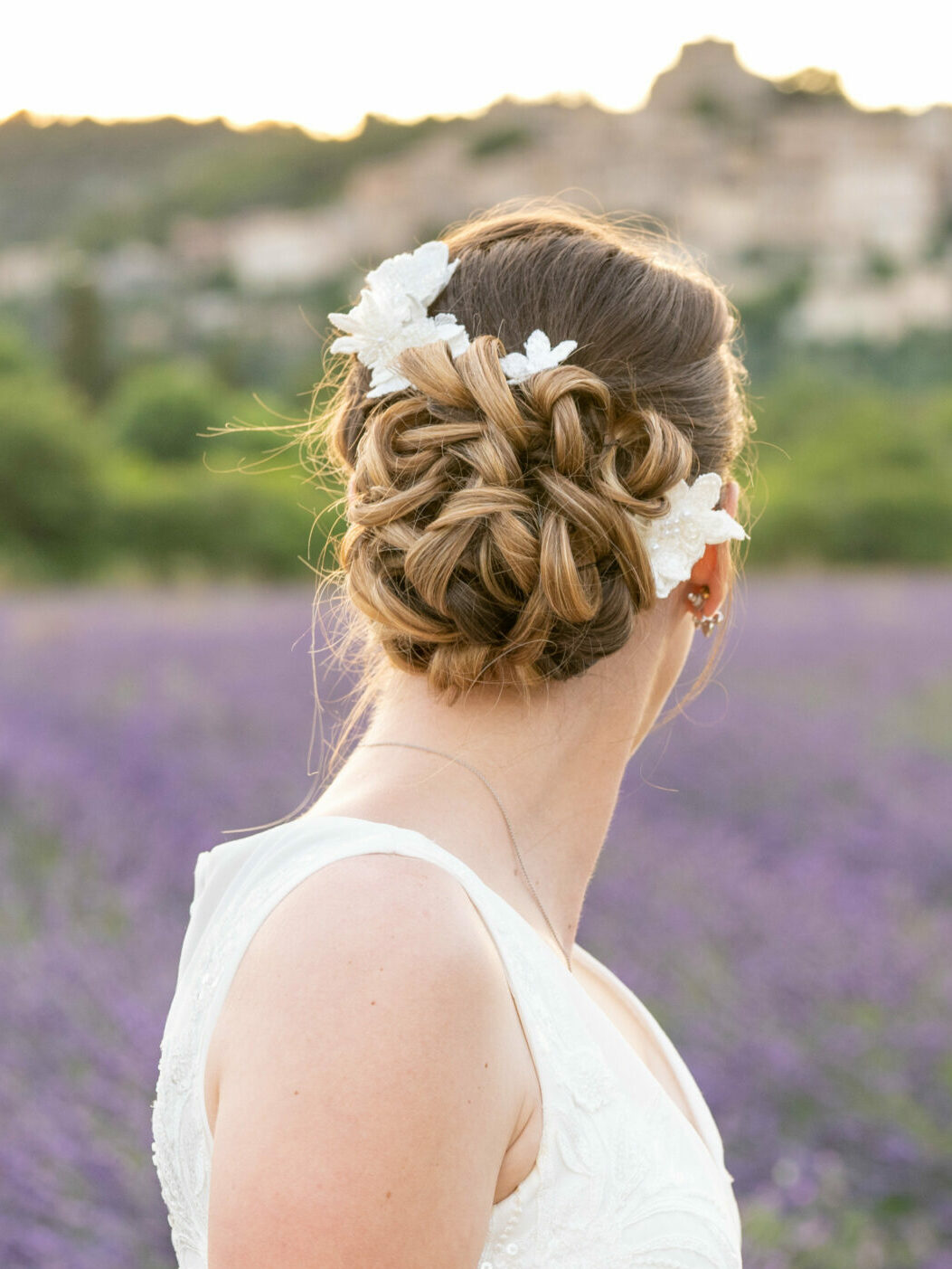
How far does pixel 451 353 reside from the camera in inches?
50.3

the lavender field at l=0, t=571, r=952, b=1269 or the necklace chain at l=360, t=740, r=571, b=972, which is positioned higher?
the necklace chain at l=360, t=740, r=571, b=972

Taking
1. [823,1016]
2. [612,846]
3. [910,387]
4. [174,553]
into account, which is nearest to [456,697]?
[823,1016]

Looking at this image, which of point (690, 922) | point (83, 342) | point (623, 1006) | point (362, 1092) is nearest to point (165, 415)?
point (83, 342)

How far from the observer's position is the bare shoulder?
33.7 inches

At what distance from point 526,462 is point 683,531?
0.60 feet


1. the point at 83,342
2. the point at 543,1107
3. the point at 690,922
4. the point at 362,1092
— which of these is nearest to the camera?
the point at 362,1092

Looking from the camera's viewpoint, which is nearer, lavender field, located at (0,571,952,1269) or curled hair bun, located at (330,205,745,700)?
curled hair bun, located at (330,205,745,700)

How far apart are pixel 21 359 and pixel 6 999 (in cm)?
2991

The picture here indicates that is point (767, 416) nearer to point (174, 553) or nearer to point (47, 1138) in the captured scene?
point (174, 553)

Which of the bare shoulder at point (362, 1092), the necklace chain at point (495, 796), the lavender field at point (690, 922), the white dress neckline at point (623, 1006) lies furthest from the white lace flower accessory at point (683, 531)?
the lavender field at point (690, 922)

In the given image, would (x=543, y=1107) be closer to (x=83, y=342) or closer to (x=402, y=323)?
(x=402, y=323)

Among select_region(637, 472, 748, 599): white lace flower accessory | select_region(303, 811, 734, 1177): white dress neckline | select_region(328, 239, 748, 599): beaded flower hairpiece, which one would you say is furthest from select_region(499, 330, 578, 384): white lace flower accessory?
select_region(303, 811, 734, 1177): white dress neckline

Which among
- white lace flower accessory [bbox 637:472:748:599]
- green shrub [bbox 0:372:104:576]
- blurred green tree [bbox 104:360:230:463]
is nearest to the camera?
white lace flower accessory [bbox 637:472:748:599]

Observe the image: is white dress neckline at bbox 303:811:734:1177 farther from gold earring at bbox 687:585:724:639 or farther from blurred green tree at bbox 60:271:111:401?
blurred green tree at bbox 60:271:111:401
